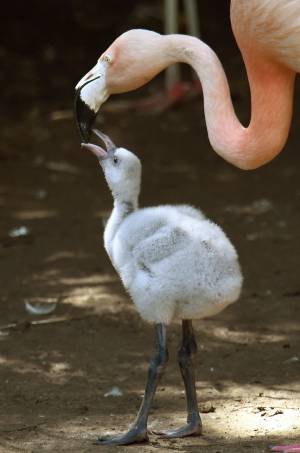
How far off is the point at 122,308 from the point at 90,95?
1.54 meters

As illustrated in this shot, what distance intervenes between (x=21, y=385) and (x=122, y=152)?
124 centimetres

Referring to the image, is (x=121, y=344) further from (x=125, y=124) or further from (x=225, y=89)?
(x=125, y=124)

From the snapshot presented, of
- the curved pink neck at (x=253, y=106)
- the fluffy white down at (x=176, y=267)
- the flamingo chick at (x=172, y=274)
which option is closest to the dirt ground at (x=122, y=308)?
the flamingo chick at (x=172, y=274)

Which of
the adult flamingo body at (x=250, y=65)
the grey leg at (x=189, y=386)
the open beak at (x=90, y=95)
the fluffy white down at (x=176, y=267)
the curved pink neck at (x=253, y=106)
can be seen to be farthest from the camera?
the open beak at (x=90, y=95)

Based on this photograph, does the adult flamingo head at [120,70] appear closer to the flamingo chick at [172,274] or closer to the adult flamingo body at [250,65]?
the adult flamingo body at [250,65]

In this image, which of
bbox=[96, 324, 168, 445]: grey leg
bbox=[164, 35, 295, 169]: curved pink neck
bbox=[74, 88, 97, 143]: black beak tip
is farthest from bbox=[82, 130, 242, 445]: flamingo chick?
bbox=[74, 88, 97, 143]: black beak tip

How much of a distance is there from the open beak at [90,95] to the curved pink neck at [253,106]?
38cm

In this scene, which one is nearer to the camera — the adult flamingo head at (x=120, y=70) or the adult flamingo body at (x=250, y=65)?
the adult flamingo body at (x=250, y=65)

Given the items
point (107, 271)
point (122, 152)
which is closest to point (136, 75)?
point (122, 152)

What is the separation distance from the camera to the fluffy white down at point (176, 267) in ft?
13.9

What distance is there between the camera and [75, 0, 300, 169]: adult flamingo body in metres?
4.57

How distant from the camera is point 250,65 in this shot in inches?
186

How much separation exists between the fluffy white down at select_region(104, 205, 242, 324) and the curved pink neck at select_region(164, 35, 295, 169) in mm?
462

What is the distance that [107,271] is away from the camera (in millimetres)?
6688
